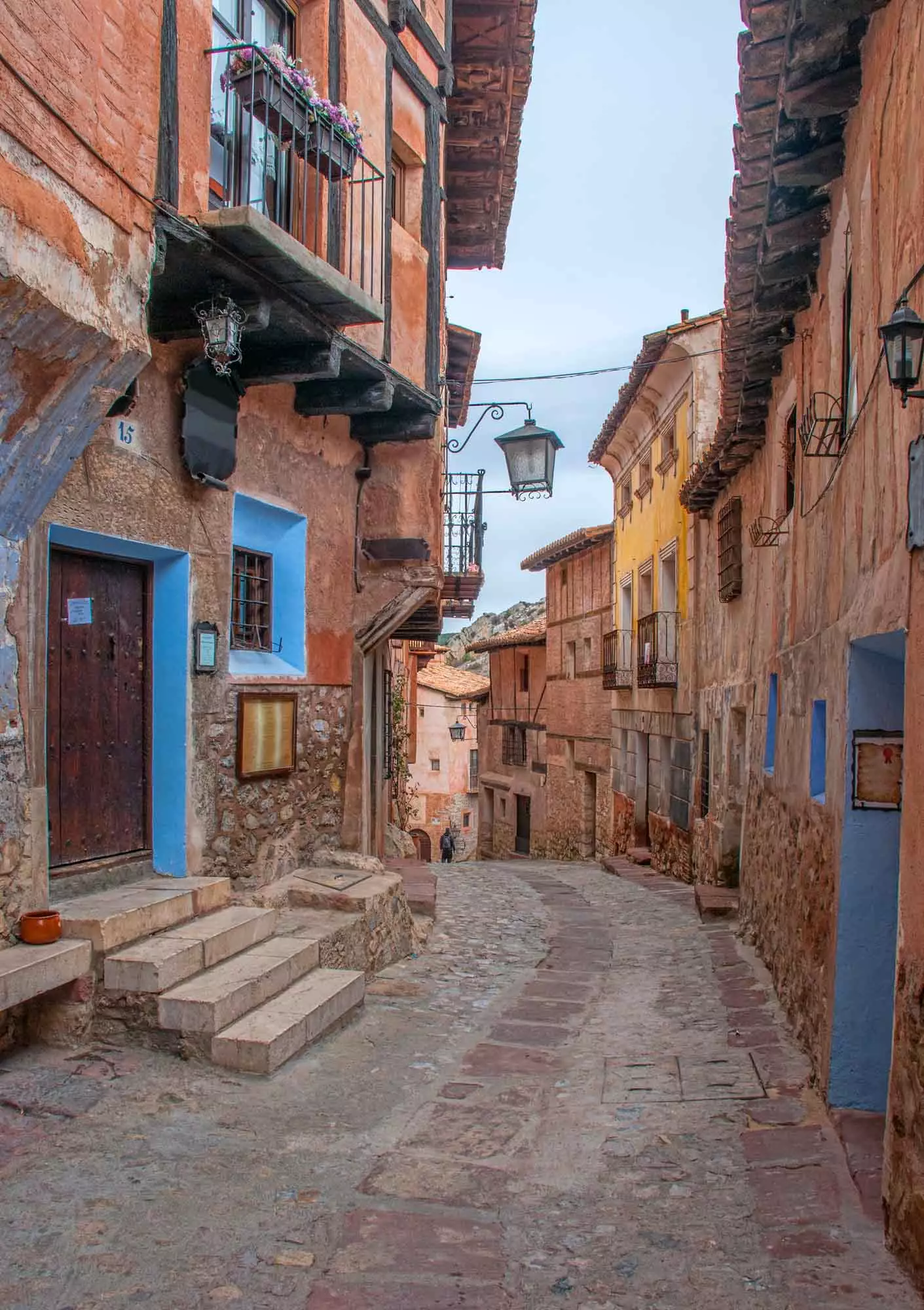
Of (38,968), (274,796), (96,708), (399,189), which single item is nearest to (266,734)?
(274,796)

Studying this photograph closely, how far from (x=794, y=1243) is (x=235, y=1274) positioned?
1847 mm

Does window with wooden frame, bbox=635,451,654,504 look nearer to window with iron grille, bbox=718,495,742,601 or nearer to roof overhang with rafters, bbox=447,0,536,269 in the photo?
window with iron grille, bbox=718,495,742,601

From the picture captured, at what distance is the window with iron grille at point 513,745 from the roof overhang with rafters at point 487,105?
18.3 metres

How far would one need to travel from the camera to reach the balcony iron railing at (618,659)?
18766 millimetres

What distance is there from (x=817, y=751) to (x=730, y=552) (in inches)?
211

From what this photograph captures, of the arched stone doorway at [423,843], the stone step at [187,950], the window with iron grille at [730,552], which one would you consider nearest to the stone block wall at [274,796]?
the stone step at [187,950]

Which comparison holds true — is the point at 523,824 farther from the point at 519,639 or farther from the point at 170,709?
the point at 170,709

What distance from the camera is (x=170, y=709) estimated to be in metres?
6.27

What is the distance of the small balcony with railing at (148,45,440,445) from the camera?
216 inches

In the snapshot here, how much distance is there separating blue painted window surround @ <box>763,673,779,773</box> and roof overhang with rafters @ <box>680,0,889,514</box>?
8.03 ft

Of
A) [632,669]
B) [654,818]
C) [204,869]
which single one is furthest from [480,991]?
[632,669]

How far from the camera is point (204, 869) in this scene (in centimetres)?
647

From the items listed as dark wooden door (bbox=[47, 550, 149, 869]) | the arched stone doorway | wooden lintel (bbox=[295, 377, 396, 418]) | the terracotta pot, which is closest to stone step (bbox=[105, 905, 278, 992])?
the terracotta pot

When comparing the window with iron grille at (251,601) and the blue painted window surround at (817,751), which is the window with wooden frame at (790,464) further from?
the window with iron grille at (251,601)
